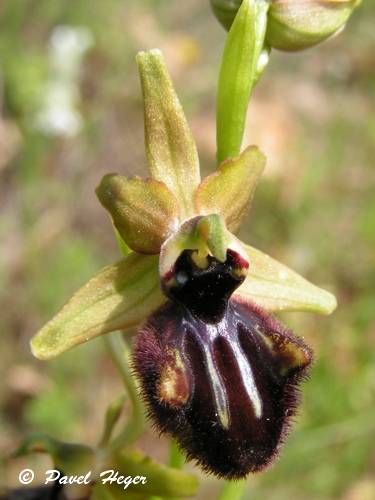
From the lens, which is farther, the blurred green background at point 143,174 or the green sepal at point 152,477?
the blurred green background at point 143,174

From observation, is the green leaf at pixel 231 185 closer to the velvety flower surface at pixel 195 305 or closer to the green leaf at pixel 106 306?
the velvety flower surface at pixel 195 305

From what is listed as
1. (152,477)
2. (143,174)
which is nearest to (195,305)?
(152,477)

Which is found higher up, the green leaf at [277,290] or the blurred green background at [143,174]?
the green leaf at [277,290]

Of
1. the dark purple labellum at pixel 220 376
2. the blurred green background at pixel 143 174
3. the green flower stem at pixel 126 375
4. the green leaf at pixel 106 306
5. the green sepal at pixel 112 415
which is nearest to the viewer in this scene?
the dark purple labellum at pixel 220 376

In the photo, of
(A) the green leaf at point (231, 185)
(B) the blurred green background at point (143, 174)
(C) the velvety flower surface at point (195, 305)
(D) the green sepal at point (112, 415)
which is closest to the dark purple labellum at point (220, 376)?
(C) the velvety flower surface at point (195, 305)

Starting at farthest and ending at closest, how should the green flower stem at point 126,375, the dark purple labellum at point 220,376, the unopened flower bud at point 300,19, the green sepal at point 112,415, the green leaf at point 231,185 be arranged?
1. the green sepal at point 112,415
2. the green flower stem at point 126,375
3. the unopened flower bud at point 300,19
4. the green leaf at point 231,185
5. the dark purple labellum at point 220,376

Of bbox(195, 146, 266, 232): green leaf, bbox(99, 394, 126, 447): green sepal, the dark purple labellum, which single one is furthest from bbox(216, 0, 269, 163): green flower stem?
bbox(99, 394, 126, 447): green sepal
